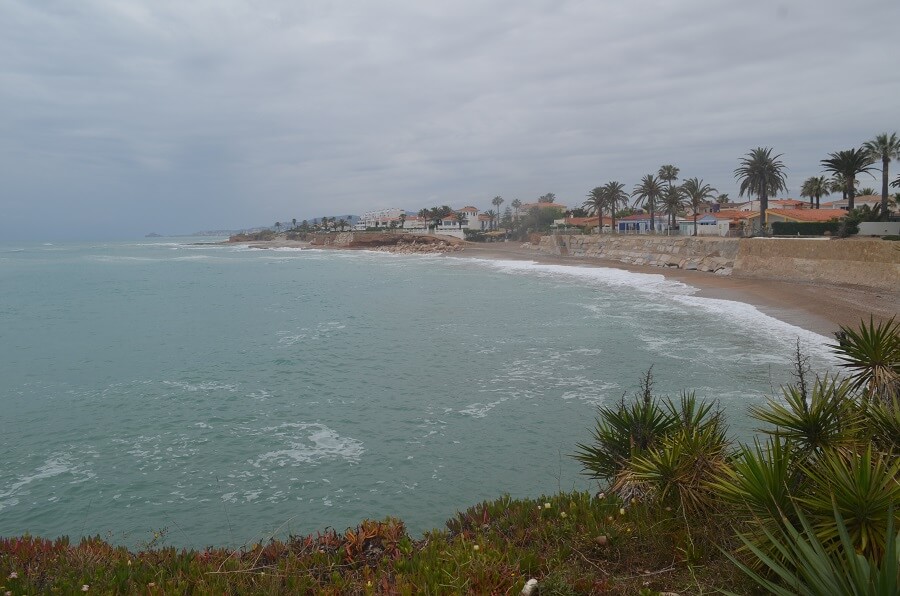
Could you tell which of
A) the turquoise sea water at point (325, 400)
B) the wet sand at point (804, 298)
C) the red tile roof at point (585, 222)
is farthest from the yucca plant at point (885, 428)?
the red tile roof at point (585, 222)

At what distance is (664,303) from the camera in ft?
112

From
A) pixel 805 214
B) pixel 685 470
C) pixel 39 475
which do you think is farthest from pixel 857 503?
pixel 805 214

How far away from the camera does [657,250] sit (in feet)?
201

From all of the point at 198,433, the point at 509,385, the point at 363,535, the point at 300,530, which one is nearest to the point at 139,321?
the point at 198,433

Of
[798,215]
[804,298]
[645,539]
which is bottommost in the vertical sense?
[804,298]

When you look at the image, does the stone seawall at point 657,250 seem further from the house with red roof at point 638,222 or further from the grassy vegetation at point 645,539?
the grassy vegetation at point 645,539

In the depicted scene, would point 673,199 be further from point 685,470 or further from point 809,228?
point 685,470

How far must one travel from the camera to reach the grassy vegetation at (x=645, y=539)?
451 cm

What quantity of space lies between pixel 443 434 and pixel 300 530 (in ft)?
15.9

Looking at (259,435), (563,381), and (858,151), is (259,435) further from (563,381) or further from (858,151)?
(858,151)

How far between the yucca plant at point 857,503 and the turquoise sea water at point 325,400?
5.97 meters

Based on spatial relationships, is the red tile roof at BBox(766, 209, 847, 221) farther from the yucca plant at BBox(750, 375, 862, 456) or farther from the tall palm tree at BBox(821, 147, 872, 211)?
the yucca plant at BBox(750, 375, 862, 456)

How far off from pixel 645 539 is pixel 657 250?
194ft

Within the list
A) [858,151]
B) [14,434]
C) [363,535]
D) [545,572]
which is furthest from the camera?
[858,151]
